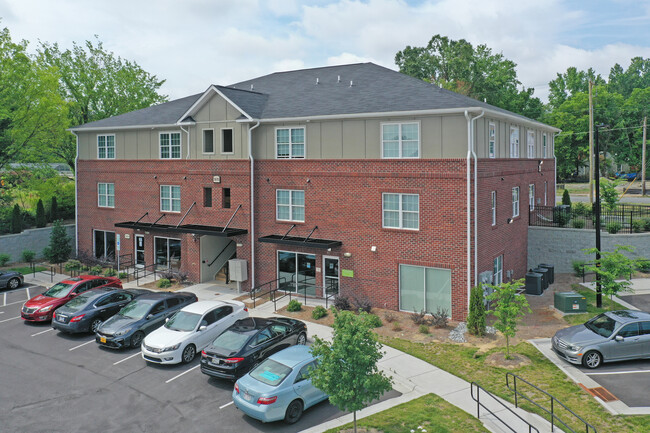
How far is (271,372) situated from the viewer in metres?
13.5

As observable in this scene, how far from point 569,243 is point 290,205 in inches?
647

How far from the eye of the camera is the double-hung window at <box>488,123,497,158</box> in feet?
75.8

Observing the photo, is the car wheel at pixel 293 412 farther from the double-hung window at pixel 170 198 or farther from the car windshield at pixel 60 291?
the double-hung window at pixel 170 198

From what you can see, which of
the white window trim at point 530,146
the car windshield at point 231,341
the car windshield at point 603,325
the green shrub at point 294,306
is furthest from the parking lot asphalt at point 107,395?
the white window trim at point 530,146

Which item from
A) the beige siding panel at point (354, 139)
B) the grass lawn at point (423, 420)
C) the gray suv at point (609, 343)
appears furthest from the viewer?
the beige siding panel at point (354, 139)

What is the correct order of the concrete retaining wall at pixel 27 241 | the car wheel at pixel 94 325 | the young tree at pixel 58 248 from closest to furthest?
the car wheel at pixel 94 325 < the young tree at pixel 58 248 < the concrete retaining wall at pixel 27 241

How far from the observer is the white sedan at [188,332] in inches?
667

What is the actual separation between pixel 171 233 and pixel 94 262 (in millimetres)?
6788

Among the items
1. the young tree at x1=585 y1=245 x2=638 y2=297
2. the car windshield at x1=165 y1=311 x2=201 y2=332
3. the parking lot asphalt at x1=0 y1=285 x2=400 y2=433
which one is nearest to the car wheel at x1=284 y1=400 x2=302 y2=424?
the parking lot asphalt at x1=0 y1=285 x2=400 y2=433

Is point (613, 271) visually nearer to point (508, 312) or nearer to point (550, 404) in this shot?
point (508, 312)

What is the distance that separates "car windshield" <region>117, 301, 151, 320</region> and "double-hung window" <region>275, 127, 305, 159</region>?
10.1 metres

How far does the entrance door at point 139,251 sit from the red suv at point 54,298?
7.02 metres

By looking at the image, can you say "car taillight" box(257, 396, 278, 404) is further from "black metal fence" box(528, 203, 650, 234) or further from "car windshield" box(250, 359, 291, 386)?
"black metal fence" box(528, 203, 650, 234)

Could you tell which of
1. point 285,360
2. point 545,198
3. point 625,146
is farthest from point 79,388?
point 625,146
